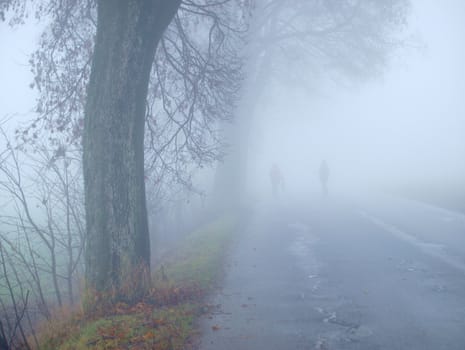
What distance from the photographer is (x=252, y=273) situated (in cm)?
981

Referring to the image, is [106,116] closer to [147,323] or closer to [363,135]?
[147,323]

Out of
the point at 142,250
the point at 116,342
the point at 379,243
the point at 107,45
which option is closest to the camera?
the point at 116,342

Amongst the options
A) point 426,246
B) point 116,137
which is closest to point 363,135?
point 426,246

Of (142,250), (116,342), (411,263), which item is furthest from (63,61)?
(411,263)

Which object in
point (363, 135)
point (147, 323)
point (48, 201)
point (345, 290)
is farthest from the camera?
point (363, 135)

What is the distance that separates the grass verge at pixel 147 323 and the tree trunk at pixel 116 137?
503 mm

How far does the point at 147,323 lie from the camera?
20.6 ft

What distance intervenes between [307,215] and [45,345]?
14.7 m

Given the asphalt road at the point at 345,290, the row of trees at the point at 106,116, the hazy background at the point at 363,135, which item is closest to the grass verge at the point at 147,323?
the asphalt road at the point at 345,290

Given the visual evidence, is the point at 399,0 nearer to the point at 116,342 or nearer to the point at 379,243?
the point at 379,243

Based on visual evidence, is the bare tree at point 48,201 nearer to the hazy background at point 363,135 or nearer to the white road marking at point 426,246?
the white road marking at point 426,246

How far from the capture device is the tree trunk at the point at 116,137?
23.4 feet

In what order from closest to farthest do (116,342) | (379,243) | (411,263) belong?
1. (116,342)
2. (411,263)
3. (379,243)

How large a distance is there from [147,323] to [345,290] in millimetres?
3455
